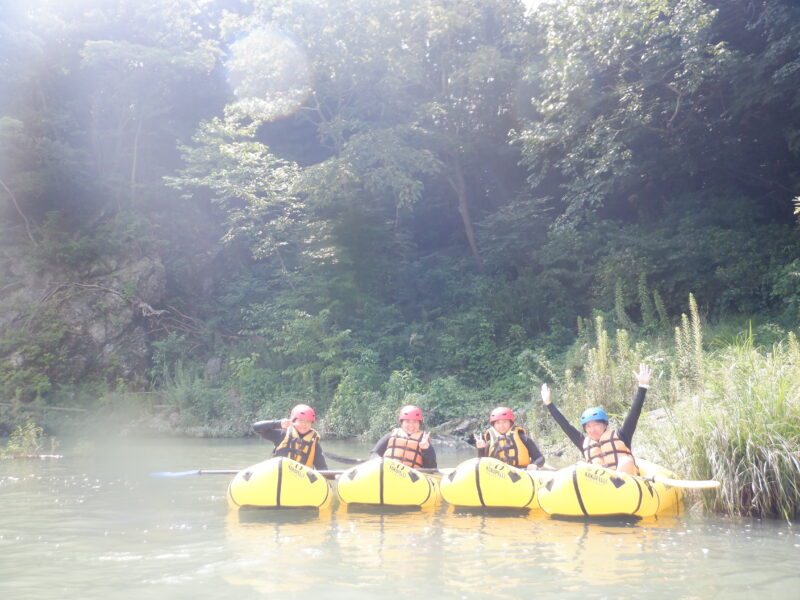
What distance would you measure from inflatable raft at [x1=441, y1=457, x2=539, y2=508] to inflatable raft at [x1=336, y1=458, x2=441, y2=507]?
0.29 metres

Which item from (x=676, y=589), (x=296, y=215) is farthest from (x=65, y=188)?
(x=676, y=589)

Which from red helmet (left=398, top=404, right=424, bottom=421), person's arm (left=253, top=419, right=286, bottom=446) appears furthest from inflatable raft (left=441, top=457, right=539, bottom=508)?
person's arm (left=253, top=419, right=286, bottom=446)

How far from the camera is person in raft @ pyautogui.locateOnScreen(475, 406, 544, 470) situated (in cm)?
743

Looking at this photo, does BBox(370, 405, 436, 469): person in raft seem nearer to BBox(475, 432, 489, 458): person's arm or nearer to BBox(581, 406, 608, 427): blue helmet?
BBox(475, 432, 489, 458): person's arm

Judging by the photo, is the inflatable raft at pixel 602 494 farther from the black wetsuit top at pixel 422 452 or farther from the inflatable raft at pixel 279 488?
the inflatable raft at pixel 279 488

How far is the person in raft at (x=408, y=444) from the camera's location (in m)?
7.44

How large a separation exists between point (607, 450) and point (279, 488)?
300 cm

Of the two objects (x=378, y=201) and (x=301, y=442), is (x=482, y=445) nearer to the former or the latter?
(x=301, y=442)

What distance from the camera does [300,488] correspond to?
630cm

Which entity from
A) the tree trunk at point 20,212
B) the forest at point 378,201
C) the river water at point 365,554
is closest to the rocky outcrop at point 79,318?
the forest at point 378,201

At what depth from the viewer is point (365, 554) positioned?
473 cm

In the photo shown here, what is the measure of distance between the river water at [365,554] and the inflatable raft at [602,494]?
136 mm

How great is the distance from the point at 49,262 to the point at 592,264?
14461 mm

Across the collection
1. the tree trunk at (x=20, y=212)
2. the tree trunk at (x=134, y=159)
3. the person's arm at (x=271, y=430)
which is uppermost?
the tree trunk at (x=134, y=159)
